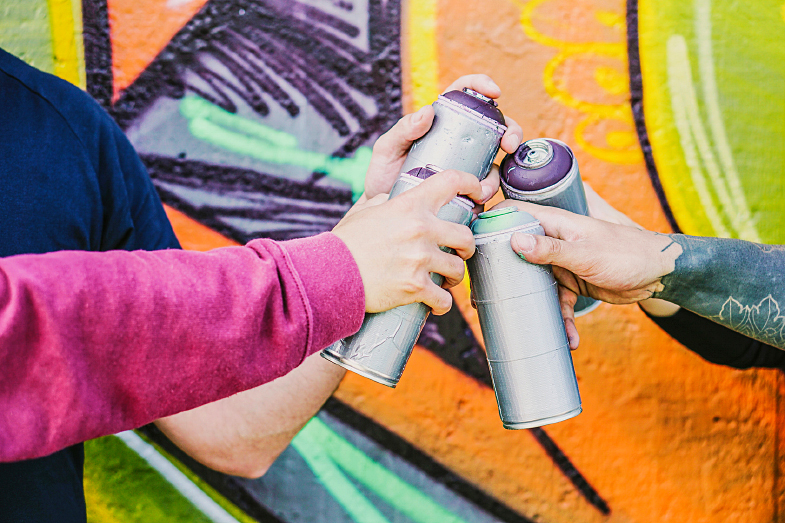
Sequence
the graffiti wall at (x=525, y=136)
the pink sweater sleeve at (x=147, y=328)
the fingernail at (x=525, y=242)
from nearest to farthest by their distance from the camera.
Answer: the pink sweater sleeve at (x=147, y=328) < the fingernail at (x=525, y=242) < the graffiti wall at (x=525, y=136)

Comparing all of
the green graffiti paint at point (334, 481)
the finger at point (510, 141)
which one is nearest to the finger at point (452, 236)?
the finger at point (510, 141)

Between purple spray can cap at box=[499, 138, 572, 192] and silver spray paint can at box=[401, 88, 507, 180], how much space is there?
0.31 ft

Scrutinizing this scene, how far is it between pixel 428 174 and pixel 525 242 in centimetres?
20

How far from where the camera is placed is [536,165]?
946mm

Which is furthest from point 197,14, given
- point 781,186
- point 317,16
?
point 781,186

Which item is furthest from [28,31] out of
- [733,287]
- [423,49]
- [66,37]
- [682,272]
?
[733,287]

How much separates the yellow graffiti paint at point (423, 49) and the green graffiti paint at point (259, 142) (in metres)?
0.25

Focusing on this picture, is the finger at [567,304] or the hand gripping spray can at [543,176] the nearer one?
the hand gripping spray can at [543,176]

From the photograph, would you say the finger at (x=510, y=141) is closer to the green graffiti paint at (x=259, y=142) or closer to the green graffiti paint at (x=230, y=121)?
the green graffiti paint at (x=259, y=142)

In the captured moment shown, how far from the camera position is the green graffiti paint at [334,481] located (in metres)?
1.53

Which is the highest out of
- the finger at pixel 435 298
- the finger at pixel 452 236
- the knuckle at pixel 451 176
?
the knuckle at pixel 451 176

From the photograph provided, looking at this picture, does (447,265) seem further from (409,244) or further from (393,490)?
(393,490)

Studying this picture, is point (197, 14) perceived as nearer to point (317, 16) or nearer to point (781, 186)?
point (317, 16)

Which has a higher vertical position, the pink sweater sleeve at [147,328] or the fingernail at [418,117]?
the fingernail at [418,117]
